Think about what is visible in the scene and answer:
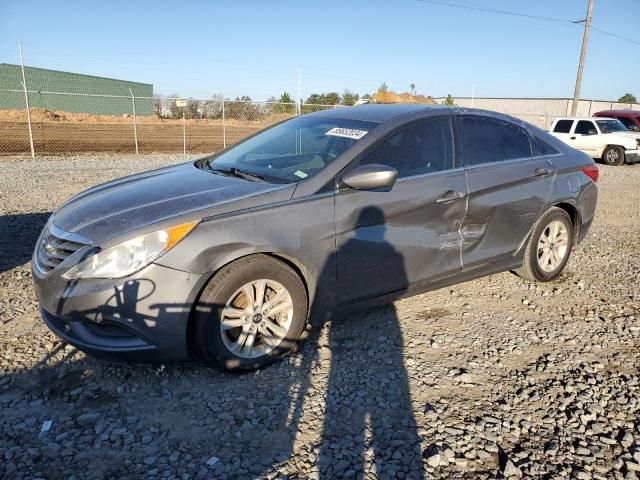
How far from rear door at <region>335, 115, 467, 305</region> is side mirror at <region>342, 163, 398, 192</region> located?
0.33 feet

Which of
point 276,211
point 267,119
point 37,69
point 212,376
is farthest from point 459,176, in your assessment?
point 37,69

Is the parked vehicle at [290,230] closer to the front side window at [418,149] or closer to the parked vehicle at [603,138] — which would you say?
the front side window at [418,149]

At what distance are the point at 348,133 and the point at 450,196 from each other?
0.91 m

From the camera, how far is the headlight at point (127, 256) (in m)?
2.80

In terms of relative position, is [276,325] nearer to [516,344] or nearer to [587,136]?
[516,344]

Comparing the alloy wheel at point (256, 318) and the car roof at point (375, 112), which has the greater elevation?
the car roof at point (375, 112)

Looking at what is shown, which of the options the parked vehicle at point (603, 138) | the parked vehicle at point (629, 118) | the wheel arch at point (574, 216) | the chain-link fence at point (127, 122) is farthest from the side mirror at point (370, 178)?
the parked vehicle at point (629, 118)

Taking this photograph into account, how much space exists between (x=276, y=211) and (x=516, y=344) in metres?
2.06

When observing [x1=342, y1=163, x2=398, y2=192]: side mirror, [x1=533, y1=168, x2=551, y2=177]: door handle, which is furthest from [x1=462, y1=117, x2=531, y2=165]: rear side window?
[x1=342, y1=163, x2=398, y2=192]: side mirror

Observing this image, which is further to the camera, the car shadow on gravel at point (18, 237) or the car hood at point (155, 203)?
the car shadow on gravel at point (18, 237)

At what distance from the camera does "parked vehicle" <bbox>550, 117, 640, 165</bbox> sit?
1680 centimetres

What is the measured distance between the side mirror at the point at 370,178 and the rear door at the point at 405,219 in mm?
100

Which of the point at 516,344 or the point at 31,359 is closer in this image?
the point at 31,359

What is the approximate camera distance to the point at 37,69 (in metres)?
37.8
